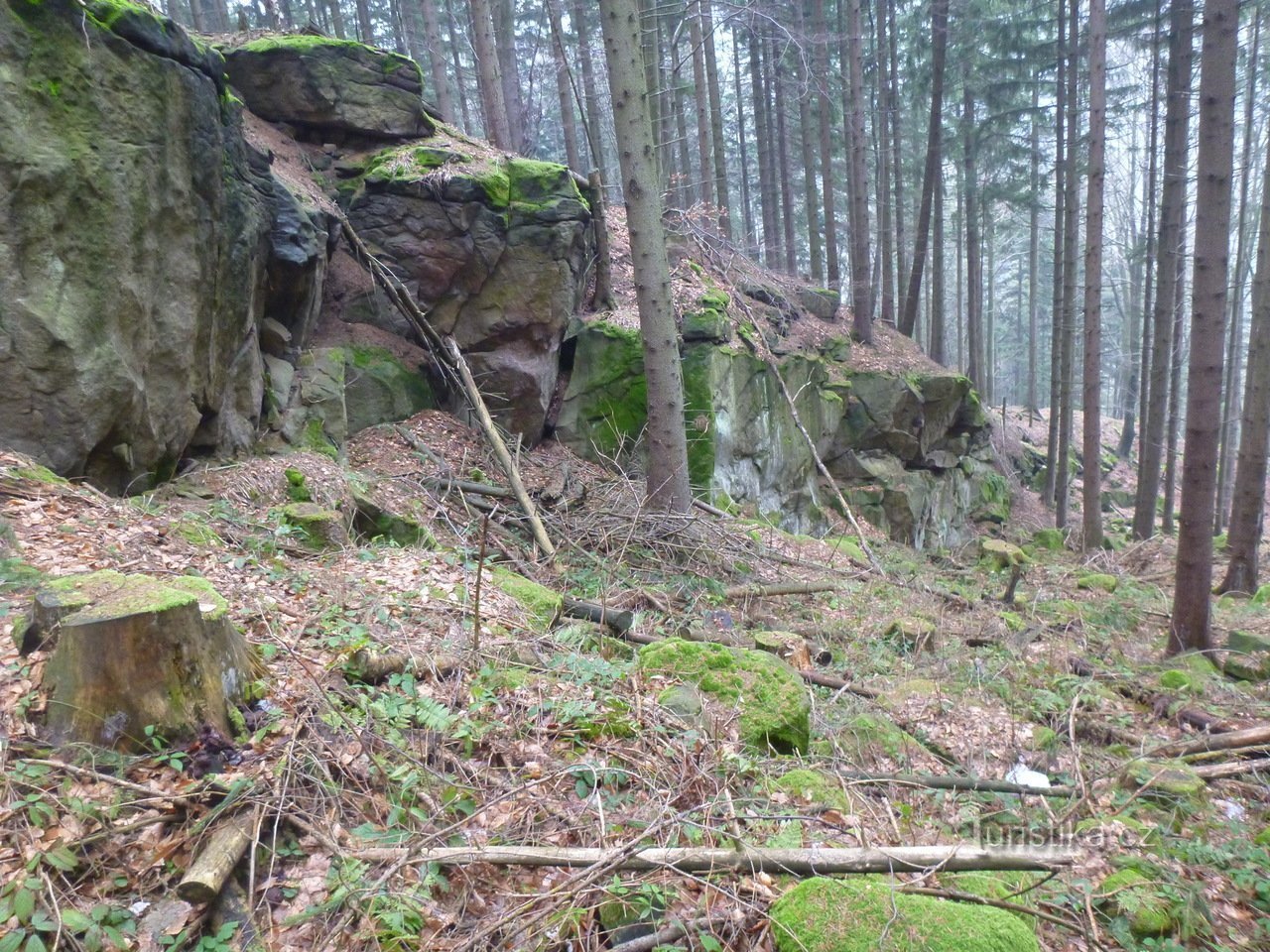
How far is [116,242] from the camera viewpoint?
5.43 metres

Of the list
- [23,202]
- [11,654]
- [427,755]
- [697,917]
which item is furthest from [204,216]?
[697,917]

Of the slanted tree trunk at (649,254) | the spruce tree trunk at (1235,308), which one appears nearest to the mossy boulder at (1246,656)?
the slanted tree trunk at (649,254)

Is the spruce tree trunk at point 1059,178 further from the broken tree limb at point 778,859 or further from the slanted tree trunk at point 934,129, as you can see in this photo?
the broken tree limb at point 778,859

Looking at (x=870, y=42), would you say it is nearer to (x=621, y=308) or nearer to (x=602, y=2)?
(x=621, y=308)

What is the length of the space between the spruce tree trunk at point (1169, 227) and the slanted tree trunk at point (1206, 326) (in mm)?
4930

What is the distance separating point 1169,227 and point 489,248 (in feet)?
42.5

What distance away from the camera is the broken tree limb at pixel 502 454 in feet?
24.5

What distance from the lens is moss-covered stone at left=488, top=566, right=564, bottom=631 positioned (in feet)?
17.7

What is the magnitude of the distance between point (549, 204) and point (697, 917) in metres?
9.62

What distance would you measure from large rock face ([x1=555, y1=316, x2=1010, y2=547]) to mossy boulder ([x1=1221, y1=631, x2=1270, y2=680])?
20.6 feet

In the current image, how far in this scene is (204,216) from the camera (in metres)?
6.36

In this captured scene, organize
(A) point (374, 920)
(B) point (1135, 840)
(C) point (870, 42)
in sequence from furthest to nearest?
(C) point (870, 42) → (B) point (1135, 840) → (A) point (374, 920)

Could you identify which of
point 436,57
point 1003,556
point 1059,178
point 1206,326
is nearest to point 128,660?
point 1206,326

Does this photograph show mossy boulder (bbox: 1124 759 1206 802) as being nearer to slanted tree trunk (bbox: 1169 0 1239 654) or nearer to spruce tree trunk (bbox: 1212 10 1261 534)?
slanted tree trunk (bbox: 1169 0 1239 654)
